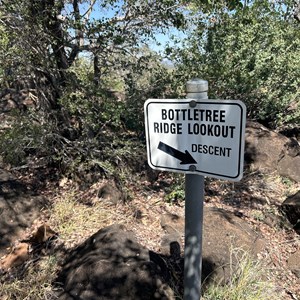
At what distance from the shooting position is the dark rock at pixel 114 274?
9.26ft

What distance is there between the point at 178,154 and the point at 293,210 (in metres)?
3.61

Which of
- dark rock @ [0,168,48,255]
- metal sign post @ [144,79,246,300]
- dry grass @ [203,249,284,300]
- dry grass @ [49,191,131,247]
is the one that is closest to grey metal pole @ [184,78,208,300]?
metal sign post @ [144,79,246,300]

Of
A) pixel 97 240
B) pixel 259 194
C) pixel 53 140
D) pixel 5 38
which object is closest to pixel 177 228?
pixel 97 240

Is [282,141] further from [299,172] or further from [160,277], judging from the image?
[160,277]

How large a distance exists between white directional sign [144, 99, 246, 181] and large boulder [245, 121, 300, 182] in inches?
207

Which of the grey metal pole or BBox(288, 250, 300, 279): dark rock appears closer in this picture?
the grey metal pole

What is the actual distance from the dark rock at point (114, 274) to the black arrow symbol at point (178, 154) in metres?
1.71

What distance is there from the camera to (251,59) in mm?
6898

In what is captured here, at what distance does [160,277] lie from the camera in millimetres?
3000

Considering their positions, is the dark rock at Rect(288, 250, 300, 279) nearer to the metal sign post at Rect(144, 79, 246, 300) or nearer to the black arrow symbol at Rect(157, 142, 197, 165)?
the metal sign post at Rect(144, 79, 246, 300)

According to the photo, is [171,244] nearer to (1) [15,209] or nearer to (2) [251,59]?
(1) [15,209]

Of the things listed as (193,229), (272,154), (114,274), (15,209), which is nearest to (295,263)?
(114,274)

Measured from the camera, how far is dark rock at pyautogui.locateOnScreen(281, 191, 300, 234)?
4.48m

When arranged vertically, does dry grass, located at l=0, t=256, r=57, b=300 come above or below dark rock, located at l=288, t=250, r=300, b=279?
above
